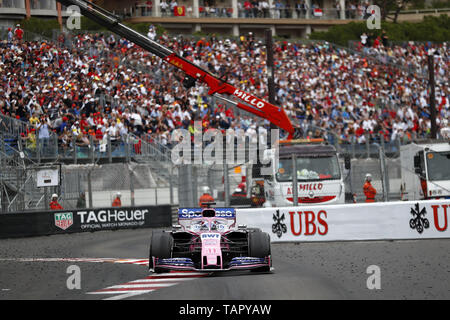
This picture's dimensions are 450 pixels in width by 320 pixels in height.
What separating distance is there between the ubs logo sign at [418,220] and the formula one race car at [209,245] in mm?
6229

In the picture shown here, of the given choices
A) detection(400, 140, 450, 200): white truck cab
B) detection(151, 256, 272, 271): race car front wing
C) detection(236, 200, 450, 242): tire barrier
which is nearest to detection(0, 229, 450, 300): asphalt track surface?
detection(151, 256, 272, 271): race car front wing

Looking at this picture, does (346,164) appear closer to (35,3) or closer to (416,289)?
(416,289)

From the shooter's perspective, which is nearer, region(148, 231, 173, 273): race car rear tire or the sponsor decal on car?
region(148, 231, 173, 273): race car rear tire

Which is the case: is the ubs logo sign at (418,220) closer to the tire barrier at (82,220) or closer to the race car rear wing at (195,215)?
the race car rear wing at (195,215)

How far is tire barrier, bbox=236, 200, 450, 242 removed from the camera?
1770 cm

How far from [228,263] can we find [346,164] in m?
9.71

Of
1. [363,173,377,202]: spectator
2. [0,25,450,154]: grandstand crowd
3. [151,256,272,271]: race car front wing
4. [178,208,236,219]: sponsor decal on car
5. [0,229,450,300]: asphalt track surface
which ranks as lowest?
[0,229,450,300]: asphalt track surface

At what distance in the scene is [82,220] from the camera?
76.4ft

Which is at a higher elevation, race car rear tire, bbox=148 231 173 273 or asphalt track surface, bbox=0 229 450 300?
race car rear tire, bbox=148 231 173 273

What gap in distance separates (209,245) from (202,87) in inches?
853

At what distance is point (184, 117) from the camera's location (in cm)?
3072

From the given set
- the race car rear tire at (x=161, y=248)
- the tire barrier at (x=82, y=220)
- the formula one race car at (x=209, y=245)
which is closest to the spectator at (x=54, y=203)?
the tire barrier at (x=82, y=220)

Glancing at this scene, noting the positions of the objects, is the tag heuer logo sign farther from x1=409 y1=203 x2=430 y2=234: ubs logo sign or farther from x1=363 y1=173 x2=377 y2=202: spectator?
x1=409 y1=203 x2=430 y2=234: ubs logo sign

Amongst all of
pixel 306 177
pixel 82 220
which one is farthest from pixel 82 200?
pixel 306 177
